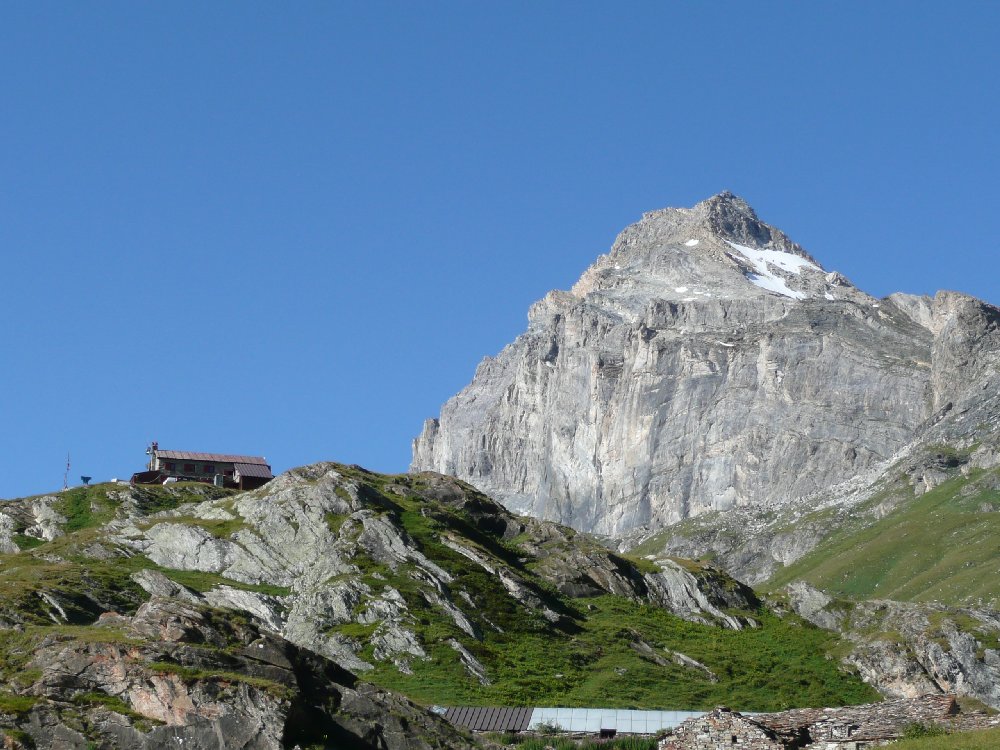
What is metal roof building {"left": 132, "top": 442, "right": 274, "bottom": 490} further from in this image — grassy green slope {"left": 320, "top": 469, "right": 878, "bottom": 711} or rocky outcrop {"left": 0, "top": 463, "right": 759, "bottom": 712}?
grassy green slope {"left": 320, "top": 469, "right": 878, "bottom": 711}

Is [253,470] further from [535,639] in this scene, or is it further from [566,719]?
[566,719]

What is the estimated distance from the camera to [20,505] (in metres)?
151

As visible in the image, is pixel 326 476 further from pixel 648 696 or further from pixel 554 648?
pixel 648 696

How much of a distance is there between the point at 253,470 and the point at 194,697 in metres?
121

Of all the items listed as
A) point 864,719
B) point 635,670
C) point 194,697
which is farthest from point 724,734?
point 635,670

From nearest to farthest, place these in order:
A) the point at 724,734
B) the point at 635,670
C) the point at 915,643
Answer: the point at 724,734 → the point at 635,670 → the point at 915,643

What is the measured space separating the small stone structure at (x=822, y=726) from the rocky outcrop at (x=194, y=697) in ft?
58.7

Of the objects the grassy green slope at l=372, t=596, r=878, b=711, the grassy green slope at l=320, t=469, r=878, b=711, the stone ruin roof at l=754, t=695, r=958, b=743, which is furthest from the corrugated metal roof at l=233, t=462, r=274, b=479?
the stone ruin roof at l=754, t=695, r=958, b=743

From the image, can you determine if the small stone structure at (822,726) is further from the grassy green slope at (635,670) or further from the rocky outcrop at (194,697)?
the grassy green slope at (635,670)

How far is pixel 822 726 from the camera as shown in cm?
5656

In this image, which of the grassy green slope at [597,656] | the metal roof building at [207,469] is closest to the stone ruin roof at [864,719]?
the grassy green slope at [597,656]

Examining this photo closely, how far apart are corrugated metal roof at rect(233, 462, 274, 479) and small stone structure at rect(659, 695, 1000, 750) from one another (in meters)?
128

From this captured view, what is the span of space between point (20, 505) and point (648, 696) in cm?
7732

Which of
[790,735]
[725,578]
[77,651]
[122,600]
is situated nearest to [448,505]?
[725,578]
